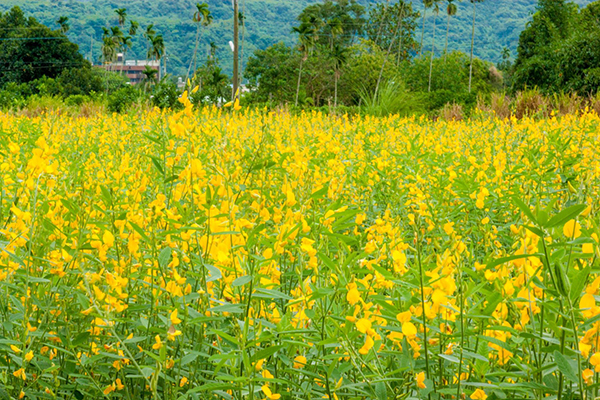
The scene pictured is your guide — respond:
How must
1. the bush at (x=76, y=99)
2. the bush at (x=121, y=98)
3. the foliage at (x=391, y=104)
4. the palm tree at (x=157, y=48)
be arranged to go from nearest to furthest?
the foliage at (x=391, y=104) < the bush at (x=121, y=98) < the bush at (x=76, y=99) < the palm tree at (x=157, y=48)

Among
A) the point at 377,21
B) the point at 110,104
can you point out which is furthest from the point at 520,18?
the point at 110,104

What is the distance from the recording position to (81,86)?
4397 centimetres

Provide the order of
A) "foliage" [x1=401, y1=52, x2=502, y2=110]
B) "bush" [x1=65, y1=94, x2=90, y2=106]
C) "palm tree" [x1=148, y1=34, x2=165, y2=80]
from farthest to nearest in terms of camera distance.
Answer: "palm tree" [x1=148, y1=34, x2=165, y2=80]
"foliage" [x1=401, y1=52, x2=502, y2=110]
"bush" [x1=65, y1=94, x2=90, y2=106]

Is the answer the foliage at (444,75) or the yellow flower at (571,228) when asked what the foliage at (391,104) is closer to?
the yellow flower at (571,228)

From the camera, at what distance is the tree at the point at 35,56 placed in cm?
4734

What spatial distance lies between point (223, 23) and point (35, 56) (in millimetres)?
77489

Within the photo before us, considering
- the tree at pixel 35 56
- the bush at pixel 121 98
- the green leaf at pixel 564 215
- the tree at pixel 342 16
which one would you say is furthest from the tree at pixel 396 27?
the green leaf at pixel 564 215

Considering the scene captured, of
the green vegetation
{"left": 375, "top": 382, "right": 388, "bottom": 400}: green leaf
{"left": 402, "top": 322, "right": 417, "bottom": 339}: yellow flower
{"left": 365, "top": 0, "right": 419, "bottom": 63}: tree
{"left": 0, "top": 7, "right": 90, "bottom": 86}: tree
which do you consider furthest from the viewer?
{"left": 365, "top": 0, "right": 419, "bottom": 63}: tree

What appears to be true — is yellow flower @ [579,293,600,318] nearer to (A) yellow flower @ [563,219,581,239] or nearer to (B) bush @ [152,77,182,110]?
(A) yellow flower @ [563,219,581,239]

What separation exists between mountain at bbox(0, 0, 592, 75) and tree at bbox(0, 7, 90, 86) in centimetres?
4078

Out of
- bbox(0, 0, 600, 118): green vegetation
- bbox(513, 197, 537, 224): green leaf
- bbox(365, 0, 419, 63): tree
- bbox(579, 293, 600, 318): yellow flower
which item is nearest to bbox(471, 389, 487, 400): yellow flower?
bbox(579, 293, 600, 318): yellow flower

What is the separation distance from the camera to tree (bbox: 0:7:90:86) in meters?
47.3

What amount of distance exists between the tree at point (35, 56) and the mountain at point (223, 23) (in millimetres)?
40784

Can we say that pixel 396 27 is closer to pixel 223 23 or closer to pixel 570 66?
pixel 570 66
